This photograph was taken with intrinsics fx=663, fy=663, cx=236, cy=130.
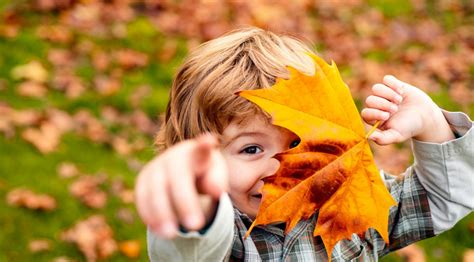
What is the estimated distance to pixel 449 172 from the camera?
1.57 meters

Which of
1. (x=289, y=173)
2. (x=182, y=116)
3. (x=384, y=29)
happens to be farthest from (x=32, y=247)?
(x=384, y=29)

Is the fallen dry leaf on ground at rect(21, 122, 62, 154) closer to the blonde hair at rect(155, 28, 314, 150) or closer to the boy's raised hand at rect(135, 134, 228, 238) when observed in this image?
the blonde hair at rect(155, 28, 314, 150)

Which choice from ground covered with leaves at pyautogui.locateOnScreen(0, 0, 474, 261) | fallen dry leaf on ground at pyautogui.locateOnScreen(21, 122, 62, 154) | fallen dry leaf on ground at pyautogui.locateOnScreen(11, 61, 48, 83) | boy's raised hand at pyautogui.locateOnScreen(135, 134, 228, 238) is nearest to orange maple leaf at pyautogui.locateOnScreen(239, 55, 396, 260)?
boy's raised hand at pyautogui.locateOnScreen(135, 134, 228, 238)

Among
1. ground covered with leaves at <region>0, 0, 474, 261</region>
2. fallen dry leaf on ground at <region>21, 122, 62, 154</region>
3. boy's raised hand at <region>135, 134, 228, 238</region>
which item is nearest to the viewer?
boy's raised hand at <region>135, 134, 228, 238</region>

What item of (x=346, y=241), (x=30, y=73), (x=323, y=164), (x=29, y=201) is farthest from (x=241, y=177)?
(x=30, y=73)

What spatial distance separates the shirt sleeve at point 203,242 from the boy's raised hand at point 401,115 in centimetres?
47

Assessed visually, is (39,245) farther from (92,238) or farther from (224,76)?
(224,76)

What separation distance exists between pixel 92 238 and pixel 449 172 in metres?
1.59

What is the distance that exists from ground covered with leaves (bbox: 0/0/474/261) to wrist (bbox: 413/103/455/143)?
0.65m

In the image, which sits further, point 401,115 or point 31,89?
point 31,89

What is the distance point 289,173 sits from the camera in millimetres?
1284

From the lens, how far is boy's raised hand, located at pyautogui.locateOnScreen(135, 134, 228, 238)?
2.60 ft

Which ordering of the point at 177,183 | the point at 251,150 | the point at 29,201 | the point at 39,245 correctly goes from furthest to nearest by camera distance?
1. the point at 29,201
2. the point at 39,245
3. the point at 251,150
4. the point at 177,183

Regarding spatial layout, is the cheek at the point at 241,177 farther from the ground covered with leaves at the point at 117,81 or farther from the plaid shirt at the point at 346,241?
the ground covered with leaves at the point at 117,81
